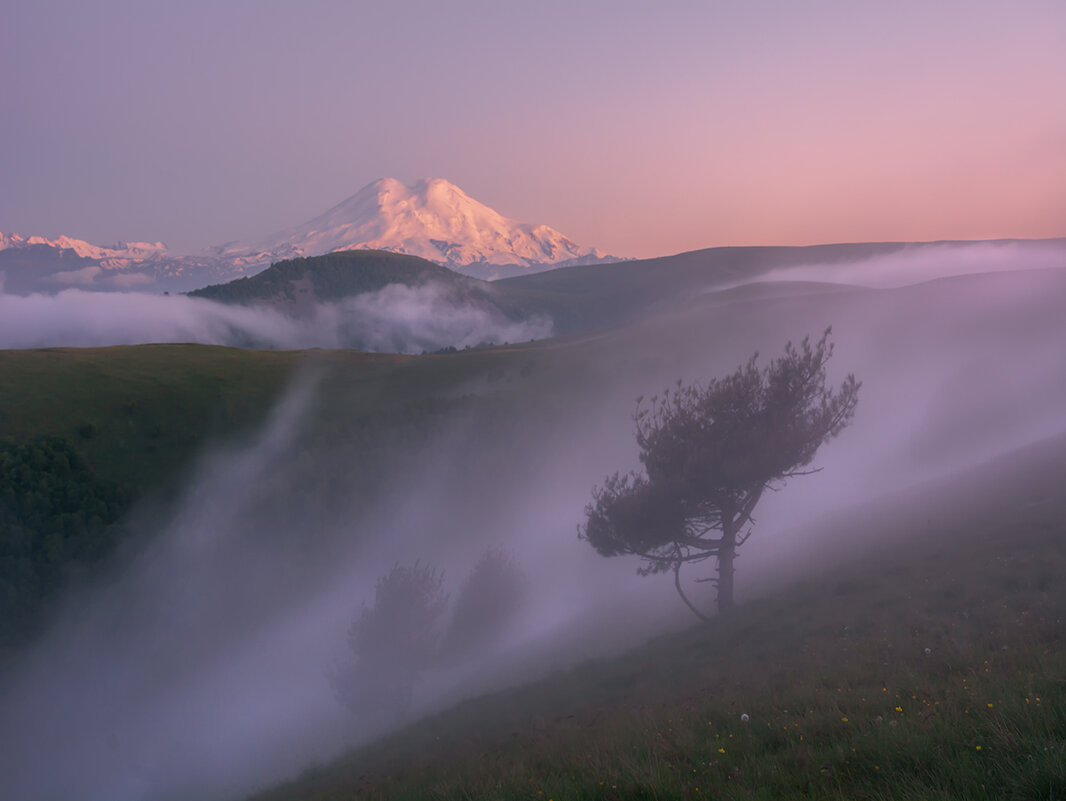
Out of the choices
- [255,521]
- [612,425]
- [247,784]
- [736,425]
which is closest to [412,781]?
[736,425]

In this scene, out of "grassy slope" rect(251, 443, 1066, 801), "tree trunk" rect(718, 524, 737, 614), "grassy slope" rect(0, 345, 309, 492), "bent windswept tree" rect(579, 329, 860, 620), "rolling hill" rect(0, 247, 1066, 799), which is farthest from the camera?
"grassy slope" rect(0, 345, 309, 492)

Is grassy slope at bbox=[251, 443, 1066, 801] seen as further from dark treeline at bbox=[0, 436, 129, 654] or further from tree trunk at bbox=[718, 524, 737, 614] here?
dark treeline at bbox=[0, 436, 129, 654]

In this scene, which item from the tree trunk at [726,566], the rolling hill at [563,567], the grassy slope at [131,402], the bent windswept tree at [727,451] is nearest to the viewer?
the rolling hill at [563,567]

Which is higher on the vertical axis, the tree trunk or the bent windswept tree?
the bent windswept tree

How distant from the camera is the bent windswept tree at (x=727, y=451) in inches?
1057

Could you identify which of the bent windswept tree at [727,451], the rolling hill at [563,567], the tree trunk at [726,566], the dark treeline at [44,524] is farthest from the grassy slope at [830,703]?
the dark treeline at [44,524]

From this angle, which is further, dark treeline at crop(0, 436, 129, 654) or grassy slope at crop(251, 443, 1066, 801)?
dark treeline at crop(0, 436, 129, 654)

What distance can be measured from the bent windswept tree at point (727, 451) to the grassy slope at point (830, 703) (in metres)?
4.19

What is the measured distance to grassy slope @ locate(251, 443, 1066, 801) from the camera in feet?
19.1

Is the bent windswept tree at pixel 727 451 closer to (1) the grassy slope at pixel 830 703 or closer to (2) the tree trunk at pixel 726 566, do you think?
(2) the tree trunk at pixel 726 566

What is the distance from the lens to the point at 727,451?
26906 mm

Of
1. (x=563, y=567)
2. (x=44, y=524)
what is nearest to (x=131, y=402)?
(x=44, y=524)

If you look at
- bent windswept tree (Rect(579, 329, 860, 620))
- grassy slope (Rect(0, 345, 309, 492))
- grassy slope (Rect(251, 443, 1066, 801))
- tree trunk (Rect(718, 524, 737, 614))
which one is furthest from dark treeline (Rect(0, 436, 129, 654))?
tree trunk (Rect(718, 524, 737, 614))

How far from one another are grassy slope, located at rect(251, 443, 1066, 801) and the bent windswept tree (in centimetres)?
419
